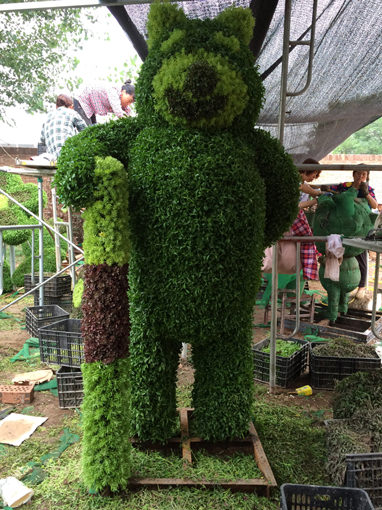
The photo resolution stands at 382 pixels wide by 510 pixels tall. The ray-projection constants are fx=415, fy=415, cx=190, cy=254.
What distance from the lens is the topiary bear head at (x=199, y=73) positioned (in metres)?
1.79

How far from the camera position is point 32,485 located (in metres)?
2.19

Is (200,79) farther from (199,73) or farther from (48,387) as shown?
(48,387)

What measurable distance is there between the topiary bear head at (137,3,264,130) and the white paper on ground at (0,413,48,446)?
215 cm

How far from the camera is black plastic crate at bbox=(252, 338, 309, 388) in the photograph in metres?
3.43

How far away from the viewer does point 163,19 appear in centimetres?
196

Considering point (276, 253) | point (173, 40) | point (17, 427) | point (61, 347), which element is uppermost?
point (173, 40)

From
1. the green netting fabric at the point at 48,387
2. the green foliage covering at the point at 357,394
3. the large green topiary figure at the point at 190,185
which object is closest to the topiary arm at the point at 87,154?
the large green topiary figure at the point at 190,185

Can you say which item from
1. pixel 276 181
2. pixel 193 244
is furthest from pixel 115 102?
pixel 193 244

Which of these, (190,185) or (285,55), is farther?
(285,55)

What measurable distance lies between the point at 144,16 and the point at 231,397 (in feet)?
8.53

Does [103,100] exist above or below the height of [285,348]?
above

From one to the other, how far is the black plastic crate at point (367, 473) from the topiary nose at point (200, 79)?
1.80 meters

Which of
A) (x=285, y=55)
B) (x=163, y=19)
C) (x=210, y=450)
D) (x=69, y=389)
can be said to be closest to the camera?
(x=163, y=19)

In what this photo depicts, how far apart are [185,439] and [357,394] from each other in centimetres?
110
